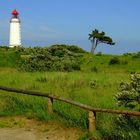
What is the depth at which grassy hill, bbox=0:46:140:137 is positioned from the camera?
12953mm

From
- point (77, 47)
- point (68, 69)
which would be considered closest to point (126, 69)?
point (68, 69)

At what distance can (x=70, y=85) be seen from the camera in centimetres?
2406

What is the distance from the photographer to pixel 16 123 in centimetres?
1358

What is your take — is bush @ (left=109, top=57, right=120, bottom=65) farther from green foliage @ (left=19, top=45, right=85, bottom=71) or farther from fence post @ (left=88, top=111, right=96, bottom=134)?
fence post @ (left=88, top=111, right=96, bottom=134)

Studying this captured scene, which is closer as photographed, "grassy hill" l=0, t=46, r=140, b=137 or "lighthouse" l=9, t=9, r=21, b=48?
"grassy hill" l=0, t=46, r=140, b=137

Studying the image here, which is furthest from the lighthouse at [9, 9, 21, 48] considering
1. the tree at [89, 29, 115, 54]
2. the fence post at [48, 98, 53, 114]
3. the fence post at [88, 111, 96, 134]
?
the fence post at [88, 111, 96, 134]

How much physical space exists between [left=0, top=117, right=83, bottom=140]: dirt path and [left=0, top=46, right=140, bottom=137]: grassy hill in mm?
268

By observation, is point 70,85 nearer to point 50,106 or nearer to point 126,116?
point 50,106

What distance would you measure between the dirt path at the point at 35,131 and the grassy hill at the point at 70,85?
0.88 feet

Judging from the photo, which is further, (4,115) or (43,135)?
(4,115)

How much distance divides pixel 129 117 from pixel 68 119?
212cm

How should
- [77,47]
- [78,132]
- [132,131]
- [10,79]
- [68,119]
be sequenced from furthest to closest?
[77,47] → [10,79] → [68,119] → [78,132] → [132,131]

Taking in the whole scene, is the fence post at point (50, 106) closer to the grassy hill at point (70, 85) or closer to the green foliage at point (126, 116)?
the grassy hill at point (70, 85)

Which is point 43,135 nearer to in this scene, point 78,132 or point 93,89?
point 78,132
